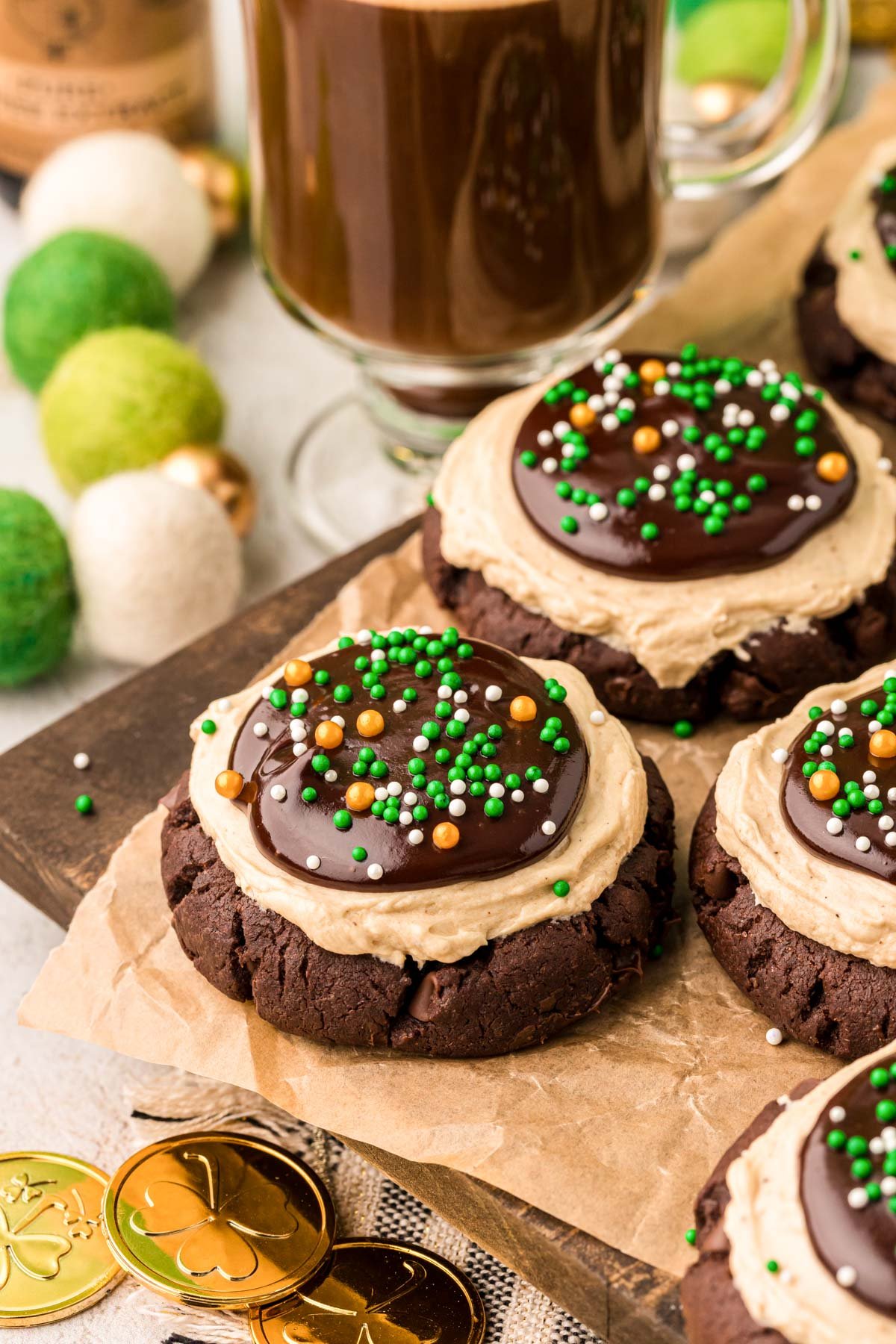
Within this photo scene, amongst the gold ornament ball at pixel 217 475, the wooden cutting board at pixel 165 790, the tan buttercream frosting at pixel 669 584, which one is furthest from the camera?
the gold ornament ball at pixel 217 475

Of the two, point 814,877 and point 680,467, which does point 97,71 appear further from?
point 814,877

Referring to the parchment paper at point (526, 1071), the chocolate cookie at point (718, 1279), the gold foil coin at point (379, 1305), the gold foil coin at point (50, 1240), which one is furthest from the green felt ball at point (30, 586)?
the chocolate cookie at point (718, 1279)

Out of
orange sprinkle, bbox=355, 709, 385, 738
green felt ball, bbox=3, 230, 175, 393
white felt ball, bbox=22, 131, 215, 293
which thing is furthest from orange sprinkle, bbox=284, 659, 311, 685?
white felt ball, bbox=22, 131, 215, 293

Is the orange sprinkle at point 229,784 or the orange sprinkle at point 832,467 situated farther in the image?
the orange sprinkle at point 832,467

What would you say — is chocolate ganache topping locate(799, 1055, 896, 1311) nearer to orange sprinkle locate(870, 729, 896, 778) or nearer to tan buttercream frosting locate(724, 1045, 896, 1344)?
tan buttercream frosting locate(724, 1045, 896, 1344)

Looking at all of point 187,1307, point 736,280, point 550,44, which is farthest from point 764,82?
point 187,1307

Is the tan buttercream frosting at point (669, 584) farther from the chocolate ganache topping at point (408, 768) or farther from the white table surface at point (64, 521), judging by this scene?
the white table surface at point (64, 521)
